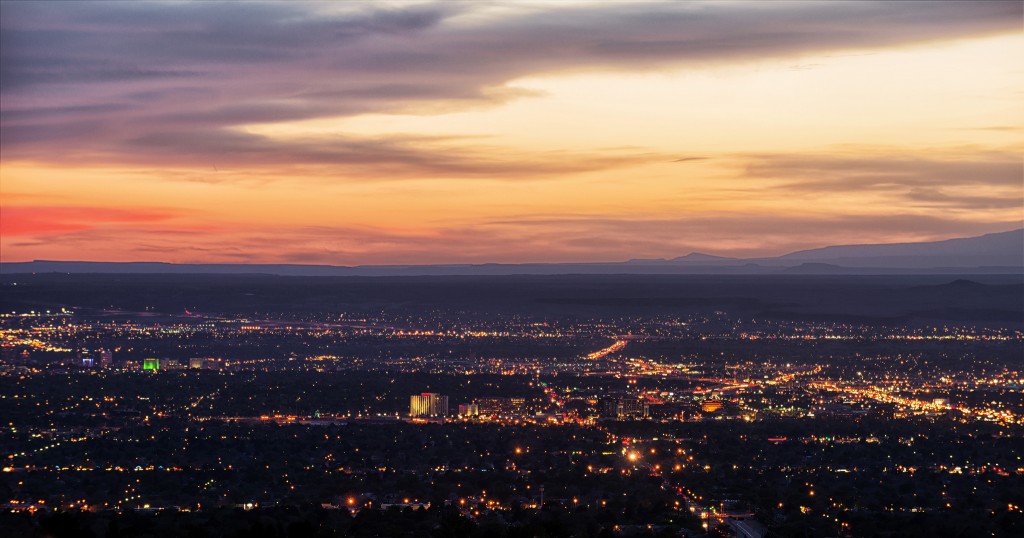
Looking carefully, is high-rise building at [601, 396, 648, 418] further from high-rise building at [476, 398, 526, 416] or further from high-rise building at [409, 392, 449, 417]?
high-rise building at [409, 392, 449, 417]

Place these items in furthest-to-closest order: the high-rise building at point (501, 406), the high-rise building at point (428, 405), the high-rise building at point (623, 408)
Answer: the high-rise building at point (501, 406) → the high-rise building at point (428, 405) → the high-rise building at point (623, 408)

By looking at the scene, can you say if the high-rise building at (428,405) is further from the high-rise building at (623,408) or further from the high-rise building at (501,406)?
the high-rise building at (623,408)

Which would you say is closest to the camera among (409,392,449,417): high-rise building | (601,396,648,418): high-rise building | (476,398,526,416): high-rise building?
(601,396,648,418): high-rise building

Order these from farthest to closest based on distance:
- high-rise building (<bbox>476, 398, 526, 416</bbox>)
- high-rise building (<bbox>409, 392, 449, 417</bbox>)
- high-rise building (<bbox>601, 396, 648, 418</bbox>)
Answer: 1. high-rise building (<bbox>476, 398, 526, 416</bbox>)
2. high-rise building (<bbox>409, 392, 449, 417</bbox>)
3. high-rise building (<bbox>601, 396, 648, 418</bbox>)

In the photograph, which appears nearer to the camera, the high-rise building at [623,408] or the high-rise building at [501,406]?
the high-rise building at [623,408]

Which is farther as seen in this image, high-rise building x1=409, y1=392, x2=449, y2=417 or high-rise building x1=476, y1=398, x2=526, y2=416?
high-rise building x1=476, y1=398, x2=526, y2=416

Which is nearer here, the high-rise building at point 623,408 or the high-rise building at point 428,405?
the high-rise building at point 623,408

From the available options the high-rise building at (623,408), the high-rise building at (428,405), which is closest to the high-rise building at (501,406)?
the high-rise building at (428,405)

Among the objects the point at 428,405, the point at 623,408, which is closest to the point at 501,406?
the point at 428,405

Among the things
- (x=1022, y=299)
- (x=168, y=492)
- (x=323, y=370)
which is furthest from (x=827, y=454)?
(x=1022, y=299)

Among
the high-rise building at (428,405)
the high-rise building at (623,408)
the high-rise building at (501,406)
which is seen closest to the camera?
the high-rise building at (623,408)

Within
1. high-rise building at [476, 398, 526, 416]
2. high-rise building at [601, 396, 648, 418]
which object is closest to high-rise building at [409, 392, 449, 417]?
high-rise building at [476, 398, 526, 416]
